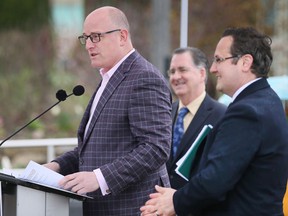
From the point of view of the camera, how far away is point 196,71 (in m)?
5.84

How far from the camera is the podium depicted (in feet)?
12.0

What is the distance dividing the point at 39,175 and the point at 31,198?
0.12m

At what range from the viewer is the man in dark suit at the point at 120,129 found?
12.4 ft

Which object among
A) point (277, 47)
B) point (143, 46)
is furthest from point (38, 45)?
point (277, 47)

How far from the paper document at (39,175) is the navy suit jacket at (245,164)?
27.4 inches

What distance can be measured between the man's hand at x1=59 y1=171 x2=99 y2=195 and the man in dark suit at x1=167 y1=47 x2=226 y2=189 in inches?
59.5

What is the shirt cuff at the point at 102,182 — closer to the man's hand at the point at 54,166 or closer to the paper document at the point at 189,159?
the paper document at the point at 189,159

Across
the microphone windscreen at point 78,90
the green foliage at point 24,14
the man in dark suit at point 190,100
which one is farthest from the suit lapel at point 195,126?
the green foliage at point 24,14

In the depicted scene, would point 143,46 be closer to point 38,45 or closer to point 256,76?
point 38,45

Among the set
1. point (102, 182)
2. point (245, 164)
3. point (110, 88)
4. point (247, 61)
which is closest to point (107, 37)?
point (110, 88)

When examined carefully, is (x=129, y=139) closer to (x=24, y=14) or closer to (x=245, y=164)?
(x=245, y=164)

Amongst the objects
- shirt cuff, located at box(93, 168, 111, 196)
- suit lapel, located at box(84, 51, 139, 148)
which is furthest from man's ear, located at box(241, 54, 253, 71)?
shirt cuff, located at box(93, 168, 111, 196)

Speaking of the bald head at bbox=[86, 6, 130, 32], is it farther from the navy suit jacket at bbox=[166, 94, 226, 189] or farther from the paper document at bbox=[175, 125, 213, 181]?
the navy suit jacket at bbox=[166, 94, 226, 189]

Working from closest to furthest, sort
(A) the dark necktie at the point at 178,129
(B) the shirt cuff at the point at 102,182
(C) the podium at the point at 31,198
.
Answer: (C) the podium at the point at 31,198
(B) the shirt cuff at the point at 102,182
(A) the dark necktie at the point at 178,129
